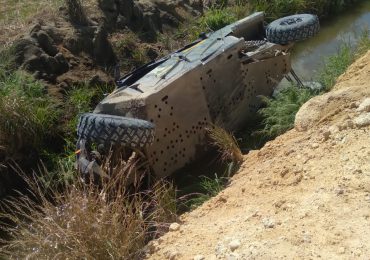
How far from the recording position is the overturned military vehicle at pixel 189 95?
16.2 ft

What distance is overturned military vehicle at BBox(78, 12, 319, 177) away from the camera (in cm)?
495

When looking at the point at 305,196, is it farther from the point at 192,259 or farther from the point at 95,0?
the point at 95,0

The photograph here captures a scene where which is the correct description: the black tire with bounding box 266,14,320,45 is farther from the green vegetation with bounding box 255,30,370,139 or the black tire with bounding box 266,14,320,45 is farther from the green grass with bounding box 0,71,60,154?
the green grass with bounding box 0,71,60,154

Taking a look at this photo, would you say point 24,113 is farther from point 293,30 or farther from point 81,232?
point 293,30

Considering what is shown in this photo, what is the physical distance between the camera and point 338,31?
11.1m

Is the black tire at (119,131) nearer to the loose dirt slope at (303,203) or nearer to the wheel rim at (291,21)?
the loose dirt slope at (303,203)

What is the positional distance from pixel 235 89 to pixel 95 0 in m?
4.55


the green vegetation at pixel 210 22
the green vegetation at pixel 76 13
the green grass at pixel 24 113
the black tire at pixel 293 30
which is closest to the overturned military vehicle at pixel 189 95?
the black tire at pixel 293 30

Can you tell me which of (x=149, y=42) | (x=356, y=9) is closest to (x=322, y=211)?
(x=149, y=42)

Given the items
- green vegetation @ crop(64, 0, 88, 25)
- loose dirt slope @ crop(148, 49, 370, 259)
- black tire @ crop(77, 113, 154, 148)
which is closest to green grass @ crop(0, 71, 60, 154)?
black tire @ crop(77, 113, 154, 148)

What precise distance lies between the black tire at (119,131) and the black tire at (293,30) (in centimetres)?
309

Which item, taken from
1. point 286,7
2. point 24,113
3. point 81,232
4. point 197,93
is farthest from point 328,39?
point 81,232

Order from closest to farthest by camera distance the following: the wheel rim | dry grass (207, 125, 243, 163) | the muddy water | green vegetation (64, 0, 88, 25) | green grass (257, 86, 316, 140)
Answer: dry grass (207, 125, 243, 163)
green grass (257, 86, 316, 140)
the wheel rim
green vegetation (64, 0, 88, 25)
the muddy water

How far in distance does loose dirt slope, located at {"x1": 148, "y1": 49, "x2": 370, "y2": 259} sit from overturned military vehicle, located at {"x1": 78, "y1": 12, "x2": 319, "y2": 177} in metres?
0.94
